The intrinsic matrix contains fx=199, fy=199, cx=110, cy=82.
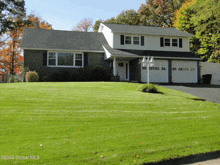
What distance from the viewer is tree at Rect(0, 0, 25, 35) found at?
31.8 metres

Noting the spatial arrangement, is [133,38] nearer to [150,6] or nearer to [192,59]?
[192,59]

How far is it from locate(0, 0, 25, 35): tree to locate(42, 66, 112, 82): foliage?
57.3ft

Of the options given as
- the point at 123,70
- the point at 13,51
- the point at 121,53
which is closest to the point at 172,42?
the point at 123,70

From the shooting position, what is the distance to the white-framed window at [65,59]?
21.1m

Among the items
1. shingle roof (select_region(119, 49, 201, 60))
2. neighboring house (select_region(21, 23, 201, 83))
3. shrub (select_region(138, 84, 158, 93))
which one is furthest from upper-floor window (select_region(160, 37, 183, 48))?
shrub (select_region(138, 84, 158, 93))

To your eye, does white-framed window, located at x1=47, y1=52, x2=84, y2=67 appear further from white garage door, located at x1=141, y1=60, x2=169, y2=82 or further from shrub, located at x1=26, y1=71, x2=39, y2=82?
white garage door, located at x1=141, y1=60, x2=169, y2=82

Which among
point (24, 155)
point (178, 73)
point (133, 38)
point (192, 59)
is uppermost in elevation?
point (133, 38)

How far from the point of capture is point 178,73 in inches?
858

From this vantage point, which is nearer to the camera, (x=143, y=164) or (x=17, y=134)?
(x=143, y=164)

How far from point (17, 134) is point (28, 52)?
17165mm

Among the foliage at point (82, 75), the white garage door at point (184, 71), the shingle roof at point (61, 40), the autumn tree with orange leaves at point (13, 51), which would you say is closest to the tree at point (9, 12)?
the autumn tree with orange leaves at point (13, 51)

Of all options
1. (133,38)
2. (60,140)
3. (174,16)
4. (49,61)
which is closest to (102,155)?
(60,140)

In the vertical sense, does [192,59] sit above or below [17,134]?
above

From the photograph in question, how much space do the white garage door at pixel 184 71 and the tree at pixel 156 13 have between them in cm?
1817
